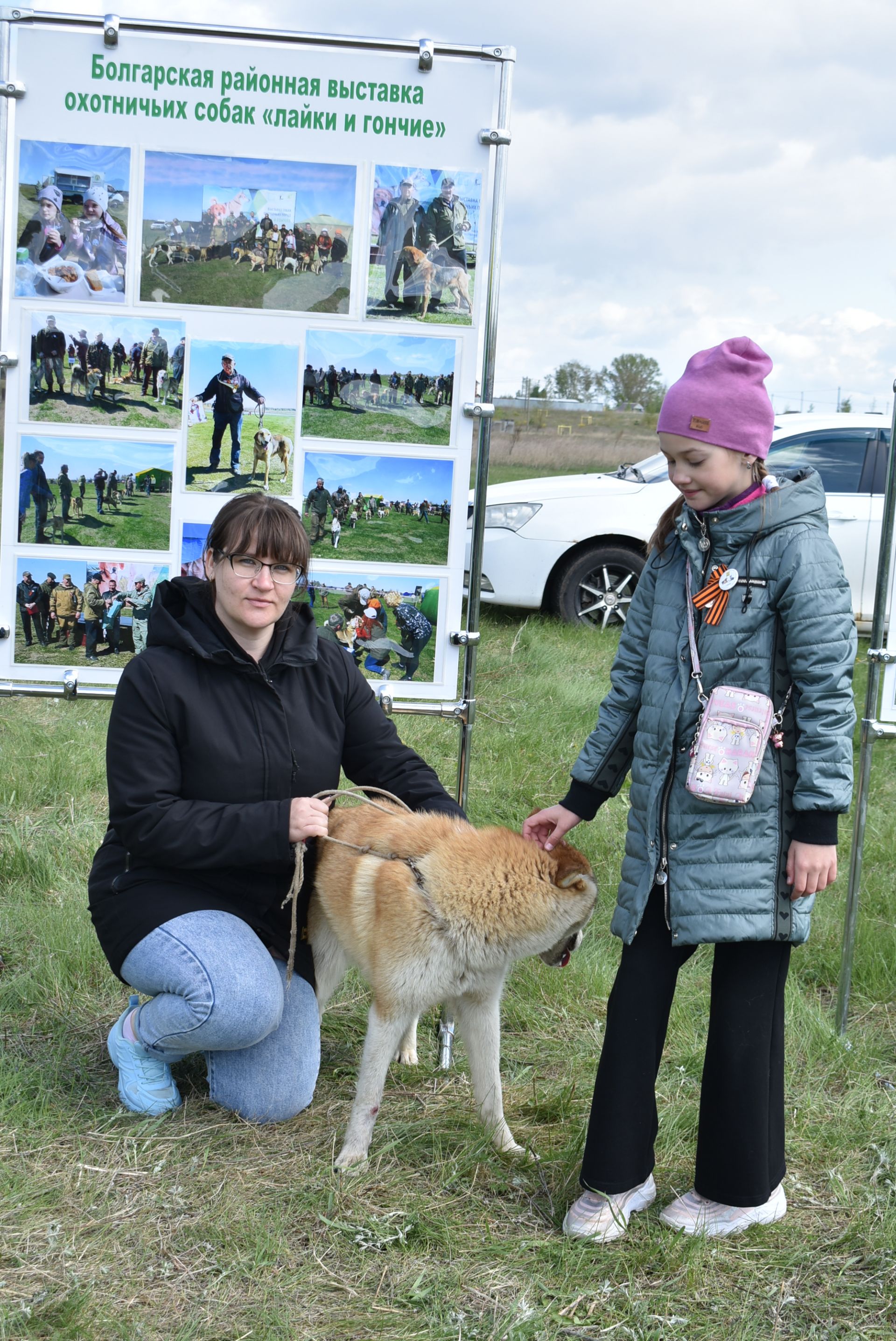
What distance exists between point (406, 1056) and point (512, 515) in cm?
500

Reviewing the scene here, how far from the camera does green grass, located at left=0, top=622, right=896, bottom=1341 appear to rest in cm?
224

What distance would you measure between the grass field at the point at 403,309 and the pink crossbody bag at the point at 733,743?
1327 millimetres

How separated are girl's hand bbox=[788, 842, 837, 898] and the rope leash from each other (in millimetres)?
828

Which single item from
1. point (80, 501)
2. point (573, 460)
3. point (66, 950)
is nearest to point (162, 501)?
point (80, 501)

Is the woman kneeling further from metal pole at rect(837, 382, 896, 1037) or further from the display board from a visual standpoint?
metal pole at rect(837, 382, 896, 1037)

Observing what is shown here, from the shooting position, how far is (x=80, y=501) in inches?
125

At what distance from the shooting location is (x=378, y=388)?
310 cm

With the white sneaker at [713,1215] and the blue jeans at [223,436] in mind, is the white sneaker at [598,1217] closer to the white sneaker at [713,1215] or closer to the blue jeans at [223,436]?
the white sneaker at [713,1215]

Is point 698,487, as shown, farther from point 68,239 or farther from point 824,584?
point 68,239

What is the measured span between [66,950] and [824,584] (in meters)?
2.58

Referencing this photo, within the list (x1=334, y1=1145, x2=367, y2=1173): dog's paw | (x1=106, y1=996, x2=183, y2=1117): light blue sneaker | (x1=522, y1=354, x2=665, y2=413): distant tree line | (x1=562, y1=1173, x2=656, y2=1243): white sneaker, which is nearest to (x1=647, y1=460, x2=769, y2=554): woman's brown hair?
(x1=562, y1=1173, x2=656, y2=1243): white sneaker

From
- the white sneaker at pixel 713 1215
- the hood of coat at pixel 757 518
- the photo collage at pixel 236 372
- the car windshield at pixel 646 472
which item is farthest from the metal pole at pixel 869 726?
the car windshield at pixel 646 472

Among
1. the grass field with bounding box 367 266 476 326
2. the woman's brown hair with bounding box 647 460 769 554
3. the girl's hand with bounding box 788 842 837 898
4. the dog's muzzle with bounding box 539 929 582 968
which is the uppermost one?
the grass field with bounding box 367 266 476 326

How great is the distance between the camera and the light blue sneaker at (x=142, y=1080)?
2.86 meters
